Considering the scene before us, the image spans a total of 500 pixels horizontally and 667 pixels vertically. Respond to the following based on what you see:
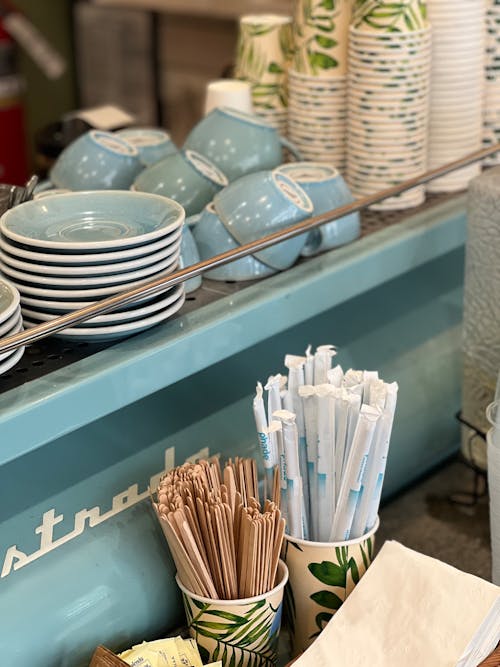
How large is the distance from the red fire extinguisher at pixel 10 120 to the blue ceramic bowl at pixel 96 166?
2.20 meters

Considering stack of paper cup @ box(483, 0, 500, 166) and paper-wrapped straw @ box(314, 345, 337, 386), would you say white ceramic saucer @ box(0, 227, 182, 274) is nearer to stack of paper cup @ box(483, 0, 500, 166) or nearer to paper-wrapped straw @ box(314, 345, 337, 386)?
paper-wrapped straw @ box(314, 345, 337, 386)

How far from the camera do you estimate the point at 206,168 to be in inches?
52.2

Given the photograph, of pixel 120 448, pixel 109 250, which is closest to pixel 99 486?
pixel 120 448

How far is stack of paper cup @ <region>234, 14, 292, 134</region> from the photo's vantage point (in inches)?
60.3

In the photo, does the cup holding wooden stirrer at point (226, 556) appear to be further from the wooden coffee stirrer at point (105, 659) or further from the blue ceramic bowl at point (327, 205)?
the blue ceramic bowl at point (327, 205)

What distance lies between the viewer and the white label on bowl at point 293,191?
1236 millimetres

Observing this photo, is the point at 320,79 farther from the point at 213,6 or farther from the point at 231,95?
the point at 213,6

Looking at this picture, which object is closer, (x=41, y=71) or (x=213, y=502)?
(x=213, y=502)

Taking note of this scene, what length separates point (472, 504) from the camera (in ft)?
4.81

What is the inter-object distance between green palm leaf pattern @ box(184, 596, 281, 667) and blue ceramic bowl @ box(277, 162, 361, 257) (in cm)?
47

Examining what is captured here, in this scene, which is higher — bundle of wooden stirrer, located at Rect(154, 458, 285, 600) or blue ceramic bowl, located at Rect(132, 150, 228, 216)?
blue ceramic bowl, located at Rect(132, 150, 228, 216)

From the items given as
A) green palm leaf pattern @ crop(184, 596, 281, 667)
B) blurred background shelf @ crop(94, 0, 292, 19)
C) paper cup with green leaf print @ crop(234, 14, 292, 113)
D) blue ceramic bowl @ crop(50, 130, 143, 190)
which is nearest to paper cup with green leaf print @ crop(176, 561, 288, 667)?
green palm leaf pattern @ crop(184, 596, 281, 667)

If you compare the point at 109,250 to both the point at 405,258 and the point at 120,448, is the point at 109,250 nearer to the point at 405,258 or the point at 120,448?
the point at 120,448

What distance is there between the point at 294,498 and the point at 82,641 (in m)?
0.28
